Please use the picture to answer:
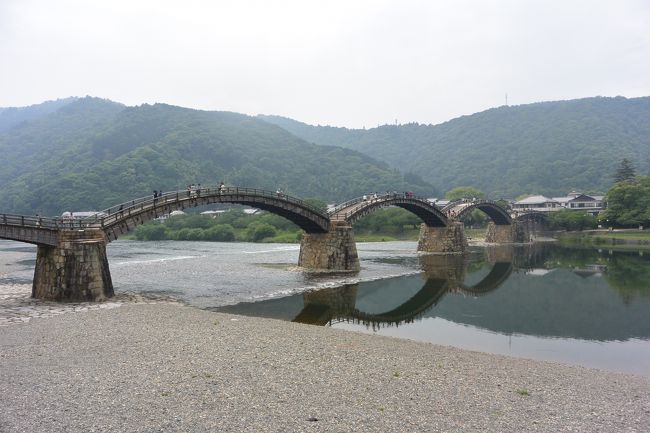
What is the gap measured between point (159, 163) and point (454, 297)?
389 ft

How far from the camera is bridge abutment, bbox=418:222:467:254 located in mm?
57906

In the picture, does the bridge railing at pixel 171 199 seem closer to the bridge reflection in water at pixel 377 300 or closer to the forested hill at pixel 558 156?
the bridge reflection in water at pixel 377 300

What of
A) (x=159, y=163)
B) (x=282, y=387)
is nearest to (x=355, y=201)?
(x=282, y=387)

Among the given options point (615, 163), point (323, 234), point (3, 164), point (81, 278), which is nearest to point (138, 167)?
point (3, 164)

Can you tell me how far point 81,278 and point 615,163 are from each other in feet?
522

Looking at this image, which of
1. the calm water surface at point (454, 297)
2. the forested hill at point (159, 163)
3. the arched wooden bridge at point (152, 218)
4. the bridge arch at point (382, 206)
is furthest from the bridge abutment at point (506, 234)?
the forested hill at point (159, 163)

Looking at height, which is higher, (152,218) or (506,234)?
(506,234)

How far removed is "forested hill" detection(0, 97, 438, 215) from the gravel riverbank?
102 m

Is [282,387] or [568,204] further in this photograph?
[568,204]

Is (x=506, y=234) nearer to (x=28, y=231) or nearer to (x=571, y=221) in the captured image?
(x=571, y=221)

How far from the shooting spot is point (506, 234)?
7844cm

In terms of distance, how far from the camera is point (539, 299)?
2792 centimetres

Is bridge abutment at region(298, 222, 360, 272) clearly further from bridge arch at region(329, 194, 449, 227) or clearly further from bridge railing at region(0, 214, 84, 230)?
bridge railing at region(0, 214, 84, 230)

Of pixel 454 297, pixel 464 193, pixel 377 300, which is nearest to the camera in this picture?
pixel 377 300
